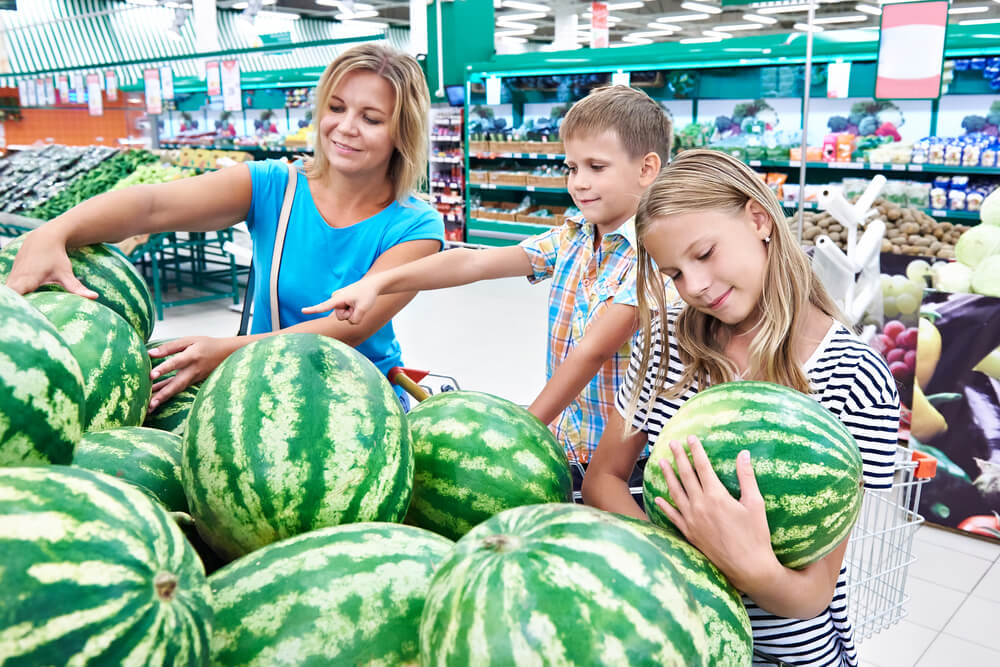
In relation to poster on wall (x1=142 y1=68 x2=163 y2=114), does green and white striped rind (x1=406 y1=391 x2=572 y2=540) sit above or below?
below

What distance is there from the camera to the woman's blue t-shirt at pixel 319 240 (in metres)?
1.82

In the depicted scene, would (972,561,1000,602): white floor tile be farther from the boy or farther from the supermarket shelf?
the supermarket shelf

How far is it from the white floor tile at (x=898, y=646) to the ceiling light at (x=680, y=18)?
1971 cm

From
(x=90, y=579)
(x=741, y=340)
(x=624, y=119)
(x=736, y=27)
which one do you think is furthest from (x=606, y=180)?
(x=736, y=27)

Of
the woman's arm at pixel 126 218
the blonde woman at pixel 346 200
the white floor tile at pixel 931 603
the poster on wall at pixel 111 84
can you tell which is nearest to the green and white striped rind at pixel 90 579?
the woman's arm at pixel 126 218

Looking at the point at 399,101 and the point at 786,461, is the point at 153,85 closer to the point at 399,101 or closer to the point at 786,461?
the point at 399,101

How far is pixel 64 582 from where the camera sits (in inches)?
19.1

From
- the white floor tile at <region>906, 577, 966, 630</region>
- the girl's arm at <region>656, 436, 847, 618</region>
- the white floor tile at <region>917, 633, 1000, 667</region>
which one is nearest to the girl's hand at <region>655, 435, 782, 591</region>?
the girl's arm at <region>656, 436, 847, 618</region>

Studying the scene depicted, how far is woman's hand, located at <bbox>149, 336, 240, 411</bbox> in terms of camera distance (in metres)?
1.13

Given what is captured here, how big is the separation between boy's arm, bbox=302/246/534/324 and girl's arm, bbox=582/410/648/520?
0.45m

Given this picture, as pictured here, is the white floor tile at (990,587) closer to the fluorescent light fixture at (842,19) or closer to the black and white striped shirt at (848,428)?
the black and white striped shirt at (848,428)

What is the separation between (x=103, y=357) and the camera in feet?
3.13

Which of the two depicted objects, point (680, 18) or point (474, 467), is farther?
point (680, 18)

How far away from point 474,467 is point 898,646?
253 cm
